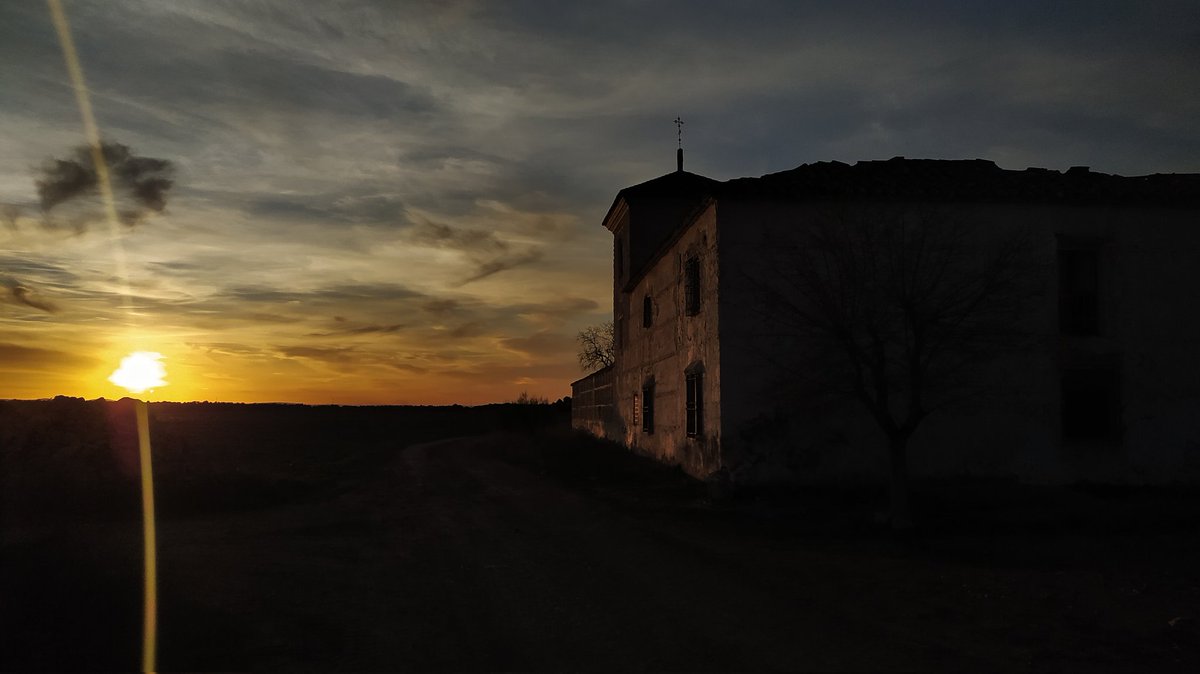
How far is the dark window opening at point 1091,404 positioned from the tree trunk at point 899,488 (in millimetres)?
5879

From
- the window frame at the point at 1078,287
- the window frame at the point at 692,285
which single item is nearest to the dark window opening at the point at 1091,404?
the window frame at the point at 1078,287

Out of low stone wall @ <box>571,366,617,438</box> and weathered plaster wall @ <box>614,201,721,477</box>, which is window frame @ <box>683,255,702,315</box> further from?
low stone wall @ <box>571,366,617,438</box>

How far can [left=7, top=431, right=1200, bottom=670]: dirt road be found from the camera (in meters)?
6.37

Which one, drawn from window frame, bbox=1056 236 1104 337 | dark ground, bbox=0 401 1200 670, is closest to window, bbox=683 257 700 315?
dark ground, bbox=0 401 1200 670

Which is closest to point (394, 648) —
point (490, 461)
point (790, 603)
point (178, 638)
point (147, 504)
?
point (178, 638)

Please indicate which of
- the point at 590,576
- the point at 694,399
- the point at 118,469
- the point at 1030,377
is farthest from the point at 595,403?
the point at 590,576

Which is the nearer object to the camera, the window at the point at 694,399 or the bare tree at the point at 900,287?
the bare tree at the point at 900,287

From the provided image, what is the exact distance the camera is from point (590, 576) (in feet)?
30.0

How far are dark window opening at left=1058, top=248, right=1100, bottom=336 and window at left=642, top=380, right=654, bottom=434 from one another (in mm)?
10510

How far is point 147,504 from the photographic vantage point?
15109 mm

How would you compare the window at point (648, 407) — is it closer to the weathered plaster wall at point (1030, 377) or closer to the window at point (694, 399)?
the window at point (694, 399)

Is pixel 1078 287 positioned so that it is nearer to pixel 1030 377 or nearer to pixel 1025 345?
pixel 1025 345

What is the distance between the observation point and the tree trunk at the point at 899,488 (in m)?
12.4

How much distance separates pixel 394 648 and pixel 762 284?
11030 mm
